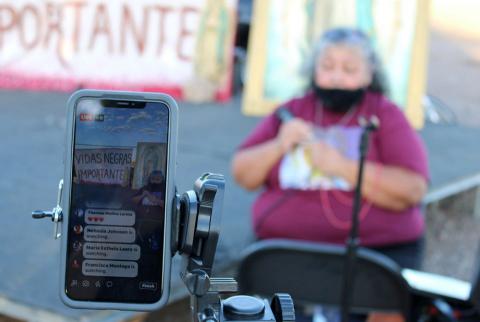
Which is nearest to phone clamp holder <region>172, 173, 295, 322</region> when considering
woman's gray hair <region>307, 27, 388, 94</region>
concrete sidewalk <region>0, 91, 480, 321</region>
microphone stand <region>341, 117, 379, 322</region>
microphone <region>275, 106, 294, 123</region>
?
microphone stand <region>341, 117, 379, 322</region>

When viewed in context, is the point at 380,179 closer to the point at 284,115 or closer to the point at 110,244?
the point at 284,115

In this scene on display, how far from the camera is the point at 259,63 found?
5934mm

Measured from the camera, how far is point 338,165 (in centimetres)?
272

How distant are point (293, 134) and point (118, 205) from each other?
71.6 inches

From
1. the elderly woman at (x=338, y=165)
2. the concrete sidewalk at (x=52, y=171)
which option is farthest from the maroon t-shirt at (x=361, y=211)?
the concrete sidewalk at (x=52, y=171)

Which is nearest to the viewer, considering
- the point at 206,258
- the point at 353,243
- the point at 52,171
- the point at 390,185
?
the point at 206,258

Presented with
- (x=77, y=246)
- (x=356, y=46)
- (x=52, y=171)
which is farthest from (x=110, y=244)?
(x=52, y=171)

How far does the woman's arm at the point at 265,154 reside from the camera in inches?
108

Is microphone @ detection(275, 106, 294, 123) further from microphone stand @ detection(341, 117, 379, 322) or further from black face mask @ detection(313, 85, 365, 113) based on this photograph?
microphone stand @ detection(341, 117, 379, 322)

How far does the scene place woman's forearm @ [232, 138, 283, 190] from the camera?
110 inches

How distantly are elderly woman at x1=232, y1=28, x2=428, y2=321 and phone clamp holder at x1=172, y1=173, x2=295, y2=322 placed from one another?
5.85 feet

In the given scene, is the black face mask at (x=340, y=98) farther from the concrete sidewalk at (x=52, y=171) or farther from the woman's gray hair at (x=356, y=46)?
the concrete sidewalk at (x=52, y=171)

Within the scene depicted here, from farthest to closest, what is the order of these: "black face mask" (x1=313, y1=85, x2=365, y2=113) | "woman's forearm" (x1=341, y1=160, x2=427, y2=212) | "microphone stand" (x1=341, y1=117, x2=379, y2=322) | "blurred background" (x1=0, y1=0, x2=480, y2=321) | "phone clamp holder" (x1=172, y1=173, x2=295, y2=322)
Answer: "blurred background" (x1=0, y1=0, x2=480, y2=321)
"black face mask" (x1=313, y1=85, x2=365, y2=113)
"woman's forearm" (x1=341, y1=160, x2=427, y2=212)
"microphone stand" (x1=341, y1=117, x2=379, y2=322)
"phone clamp holder" (x1=172, y1=173, x2=295, y2=322)

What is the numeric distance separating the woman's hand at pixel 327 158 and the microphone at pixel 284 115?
0.15 m
